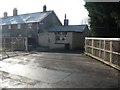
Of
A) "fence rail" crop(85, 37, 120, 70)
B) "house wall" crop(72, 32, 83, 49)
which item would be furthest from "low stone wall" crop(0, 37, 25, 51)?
"fence rail" crop(85, 37, 120, 70)

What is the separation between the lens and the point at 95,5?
16.1 meters

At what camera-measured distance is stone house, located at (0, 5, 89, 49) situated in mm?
31369

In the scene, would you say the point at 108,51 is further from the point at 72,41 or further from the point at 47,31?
the point at 47,31

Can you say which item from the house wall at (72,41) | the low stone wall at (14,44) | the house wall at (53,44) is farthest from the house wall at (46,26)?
the low stone wall at (14,44)

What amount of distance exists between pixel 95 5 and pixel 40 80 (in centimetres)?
1023

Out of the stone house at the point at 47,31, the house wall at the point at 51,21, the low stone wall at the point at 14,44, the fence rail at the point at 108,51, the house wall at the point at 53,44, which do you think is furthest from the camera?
the house wall at the point at 51,21

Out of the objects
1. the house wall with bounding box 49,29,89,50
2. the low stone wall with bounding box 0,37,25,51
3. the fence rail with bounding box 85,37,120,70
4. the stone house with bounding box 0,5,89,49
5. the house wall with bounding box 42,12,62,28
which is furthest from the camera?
the house wall with bounding box 42,12,62,28

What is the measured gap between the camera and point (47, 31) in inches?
1374

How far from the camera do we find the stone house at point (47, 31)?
31369 millimetres

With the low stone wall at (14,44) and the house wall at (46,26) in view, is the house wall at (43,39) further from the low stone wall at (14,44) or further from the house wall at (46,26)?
the low stone wall at (14,44)

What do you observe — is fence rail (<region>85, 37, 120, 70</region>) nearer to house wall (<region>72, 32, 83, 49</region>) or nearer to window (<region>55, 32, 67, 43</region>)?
house wall (<region>72, 32, 83, 49</region>)

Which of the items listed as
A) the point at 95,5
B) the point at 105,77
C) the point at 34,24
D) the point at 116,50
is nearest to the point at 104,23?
the point at 95,5

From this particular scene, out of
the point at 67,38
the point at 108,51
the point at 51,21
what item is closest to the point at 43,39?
the point at 67,38

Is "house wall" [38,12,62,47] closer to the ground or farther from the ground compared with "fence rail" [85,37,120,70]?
farther from the ground
